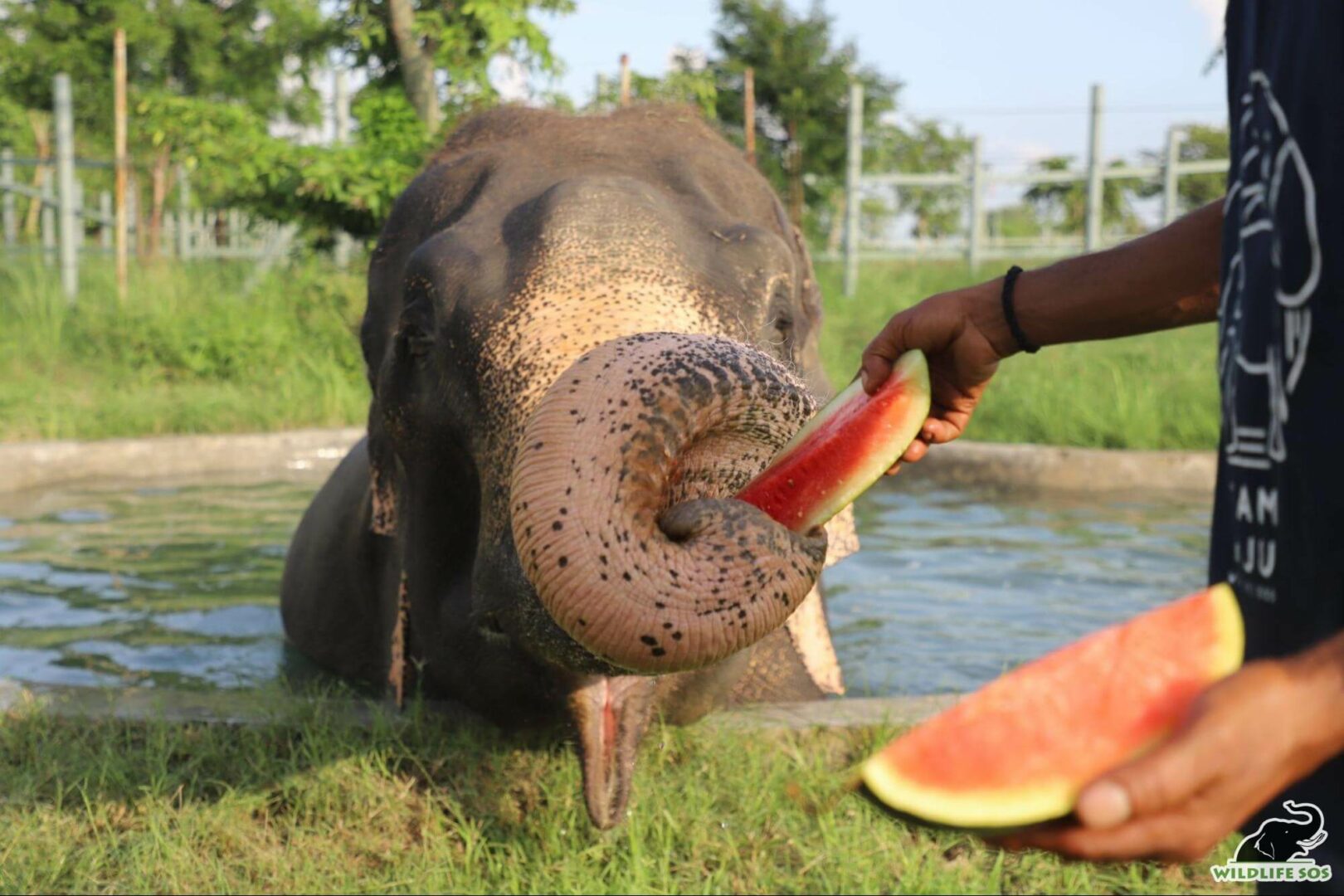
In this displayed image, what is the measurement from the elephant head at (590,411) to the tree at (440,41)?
28.1 ft

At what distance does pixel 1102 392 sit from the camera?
11.2 m

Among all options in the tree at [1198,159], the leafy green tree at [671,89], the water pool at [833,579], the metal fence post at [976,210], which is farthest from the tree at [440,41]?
the tree at [1198,159]

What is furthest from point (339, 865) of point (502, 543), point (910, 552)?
point (910, 552)

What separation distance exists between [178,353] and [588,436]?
426 inches

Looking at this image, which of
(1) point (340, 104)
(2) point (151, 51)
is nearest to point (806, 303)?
(1) point (340, 104)

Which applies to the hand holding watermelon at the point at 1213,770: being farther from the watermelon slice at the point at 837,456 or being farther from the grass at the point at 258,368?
the grass at the point at 258,368

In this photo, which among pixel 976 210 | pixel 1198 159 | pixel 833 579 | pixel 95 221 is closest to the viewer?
pixel 833 579

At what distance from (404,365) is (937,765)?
2749 mm

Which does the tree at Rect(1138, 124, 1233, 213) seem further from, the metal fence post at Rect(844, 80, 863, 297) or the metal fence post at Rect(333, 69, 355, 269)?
the metal fence post at Rect(333, 69, 355, 269)

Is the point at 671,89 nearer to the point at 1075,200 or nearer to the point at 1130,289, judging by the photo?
the point at 1130,289

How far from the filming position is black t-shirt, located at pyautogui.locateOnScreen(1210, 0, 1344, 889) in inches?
60.5

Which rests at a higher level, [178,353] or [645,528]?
[645,528]

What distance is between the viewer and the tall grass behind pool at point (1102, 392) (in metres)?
10.1

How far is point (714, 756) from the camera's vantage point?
150 inches
